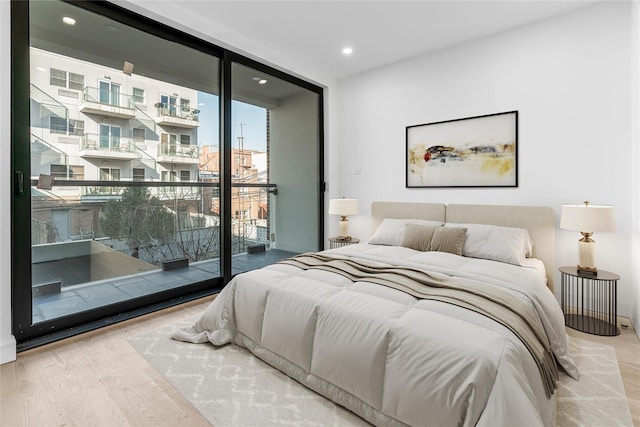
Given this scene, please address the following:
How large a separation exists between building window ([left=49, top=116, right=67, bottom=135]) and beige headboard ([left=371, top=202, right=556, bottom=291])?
335 centimetres

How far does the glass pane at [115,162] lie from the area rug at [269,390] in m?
0.85

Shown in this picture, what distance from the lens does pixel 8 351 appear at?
208 centimetres

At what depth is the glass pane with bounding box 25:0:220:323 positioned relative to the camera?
2393 mm

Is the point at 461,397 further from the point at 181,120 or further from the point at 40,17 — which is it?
the point at 40,17

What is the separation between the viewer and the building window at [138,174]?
2.88 metres

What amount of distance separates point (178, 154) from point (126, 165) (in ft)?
1.65

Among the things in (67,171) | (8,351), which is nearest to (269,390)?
(8,351)

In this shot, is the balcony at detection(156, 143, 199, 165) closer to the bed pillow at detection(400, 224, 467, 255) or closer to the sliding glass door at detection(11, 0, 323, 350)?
the sliding glass door at detection(11, 0, 323, 350)

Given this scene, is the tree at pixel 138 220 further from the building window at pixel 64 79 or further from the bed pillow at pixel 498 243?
the bed pillow at pixel 498 243

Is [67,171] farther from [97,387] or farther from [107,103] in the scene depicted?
[97,387]

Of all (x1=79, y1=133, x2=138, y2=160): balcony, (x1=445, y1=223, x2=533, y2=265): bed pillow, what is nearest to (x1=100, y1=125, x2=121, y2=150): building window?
(x1=79, y1=133, x2=138, y2=160): balcony

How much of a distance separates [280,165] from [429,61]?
7.36 ft

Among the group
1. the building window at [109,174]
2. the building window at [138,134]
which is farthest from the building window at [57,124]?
the building window at [138,134]

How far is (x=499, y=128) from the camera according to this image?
11.0 feet
